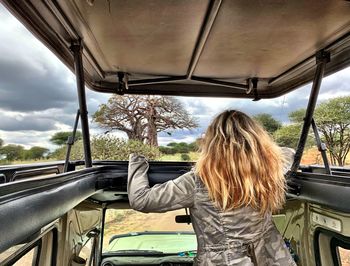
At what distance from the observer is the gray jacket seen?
1605mm

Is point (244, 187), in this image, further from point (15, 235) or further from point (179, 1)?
point (15, 235)

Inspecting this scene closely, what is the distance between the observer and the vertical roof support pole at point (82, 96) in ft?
6.49

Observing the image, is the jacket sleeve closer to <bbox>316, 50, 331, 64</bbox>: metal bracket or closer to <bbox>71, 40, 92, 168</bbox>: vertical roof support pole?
<bbox>71, 40, 92, 168</bbox>: vertical roof support pole

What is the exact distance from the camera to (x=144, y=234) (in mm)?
3502

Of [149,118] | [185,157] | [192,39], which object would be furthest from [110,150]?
[192,39]

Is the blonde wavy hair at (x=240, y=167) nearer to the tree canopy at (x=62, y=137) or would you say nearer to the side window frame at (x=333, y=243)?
the side window frame at (x=333, y=243)

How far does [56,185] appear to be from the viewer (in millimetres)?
1288

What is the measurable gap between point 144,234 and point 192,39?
2.16m

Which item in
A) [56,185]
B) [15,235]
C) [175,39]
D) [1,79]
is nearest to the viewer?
[15,235]

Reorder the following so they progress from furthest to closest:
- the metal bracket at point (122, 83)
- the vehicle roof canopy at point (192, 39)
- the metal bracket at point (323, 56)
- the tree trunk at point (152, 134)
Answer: the tree trunk at point (152, 134) < the metal bracket at point (122, 83) < the metal bracket at point (323, 56) < the vehicle roof canopy at point (192, 39)

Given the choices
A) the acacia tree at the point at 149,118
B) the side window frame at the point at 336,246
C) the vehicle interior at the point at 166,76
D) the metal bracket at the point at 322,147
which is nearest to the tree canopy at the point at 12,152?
the vehicle interior at the point at 166,76

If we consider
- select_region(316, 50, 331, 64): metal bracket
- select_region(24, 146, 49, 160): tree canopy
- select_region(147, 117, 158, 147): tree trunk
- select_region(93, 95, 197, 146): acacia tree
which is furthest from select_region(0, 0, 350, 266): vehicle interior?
select_region(93, 95, 197, 146): acacia tree

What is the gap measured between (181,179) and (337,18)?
40.6 inches

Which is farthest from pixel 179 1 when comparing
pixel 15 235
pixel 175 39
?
pixel 15 235
